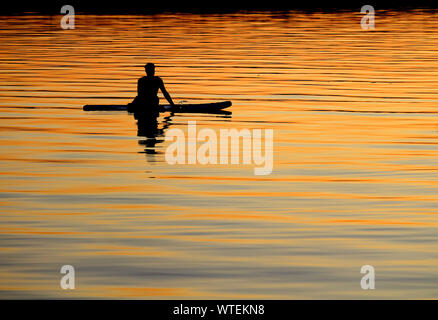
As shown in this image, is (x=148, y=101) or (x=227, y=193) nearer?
(x=227, y=193)

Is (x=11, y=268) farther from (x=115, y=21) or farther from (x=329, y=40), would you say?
(x=115, y=21)

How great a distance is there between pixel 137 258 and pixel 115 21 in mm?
60648

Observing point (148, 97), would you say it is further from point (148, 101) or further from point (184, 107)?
point (184, 107)

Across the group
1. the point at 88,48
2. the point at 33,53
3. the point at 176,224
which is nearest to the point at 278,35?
the point at 88,48

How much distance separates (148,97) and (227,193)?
8858 mm

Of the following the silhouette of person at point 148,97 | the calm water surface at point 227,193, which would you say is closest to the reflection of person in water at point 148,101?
the silhouette of person at point 148,97

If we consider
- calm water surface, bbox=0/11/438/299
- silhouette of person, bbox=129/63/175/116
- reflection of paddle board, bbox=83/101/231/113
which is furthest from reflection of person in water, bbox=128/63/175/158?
calm water surface, bbox=0/11/438/299

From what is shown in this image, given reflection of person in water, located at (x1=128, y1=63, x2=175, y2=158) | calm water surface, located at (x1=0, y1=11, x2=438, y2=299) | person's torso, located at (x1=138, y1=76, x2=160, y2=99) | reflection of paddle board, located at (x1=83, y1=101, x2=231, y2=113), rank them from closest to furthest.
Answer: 1. calm water surface, located at (x1=0, y1=11, x2=438, y2=299)
2. reflection of person in water, located at (x1=128, y1=63, x2=175, y2=158)
3. person's torso, located at (x1=138, y1=76, x2=160, y2=99)
4. reflection of paddle board, located at (x1=83, y1=101, x2=231, y2=113)

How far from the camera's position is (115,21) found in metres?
72.4

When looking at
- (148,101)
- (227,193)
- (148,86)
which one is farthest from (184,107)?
(227,193)

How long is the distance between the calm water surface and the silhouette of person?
1.44 ft

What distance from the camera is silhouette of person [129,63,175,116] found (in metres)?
24.4

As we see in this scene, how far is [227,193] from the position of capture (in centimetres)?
1642

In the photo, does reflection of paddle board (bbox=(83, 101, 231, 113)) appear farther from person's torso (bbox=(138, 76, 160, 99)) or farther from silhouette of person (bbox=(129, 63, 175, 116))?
person's torso (bbox=(138, 76, 160, 99))
